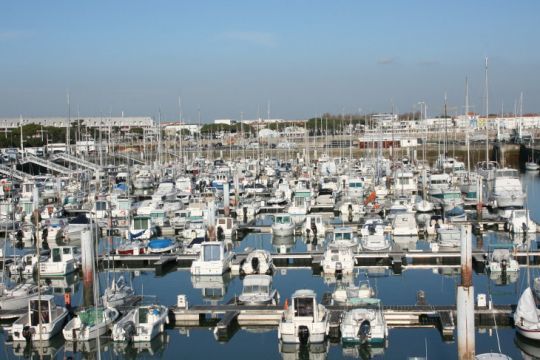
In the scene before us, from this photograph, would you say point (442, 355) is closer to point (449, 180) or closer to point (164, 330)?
point (164, 330)

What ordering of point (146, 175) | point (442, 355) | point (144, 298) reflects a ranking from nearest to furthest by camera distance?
point (442, 355) → point (144, 298) → point (146, 175)

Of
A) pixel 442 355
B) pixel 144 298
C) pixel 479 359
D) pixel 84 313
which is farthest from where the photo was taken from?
pixel 144 298

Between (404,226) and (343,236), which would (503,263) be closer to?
(343,236)

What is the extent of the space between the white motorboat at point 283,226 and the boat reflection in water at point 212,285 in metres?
7.66

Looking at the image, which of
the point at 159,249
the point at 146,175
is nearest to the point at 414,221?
the point at 159,249

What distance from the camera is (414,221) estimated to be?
35.0 meters

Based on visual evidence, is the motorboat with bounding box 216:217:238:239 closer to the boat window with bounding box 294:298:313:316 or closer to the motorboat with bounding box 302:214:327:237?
the motorboat with bounding box 302:214:327:237

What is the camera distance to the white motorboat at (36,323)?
796 inches

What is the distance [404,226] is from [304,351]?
1645cm

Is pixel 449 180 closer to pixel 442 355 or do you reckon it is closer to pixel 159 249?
pixel 159 249

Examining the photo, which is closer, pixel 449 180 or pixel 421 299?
pixel 421 299

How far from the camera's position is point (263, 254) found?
2816 cm

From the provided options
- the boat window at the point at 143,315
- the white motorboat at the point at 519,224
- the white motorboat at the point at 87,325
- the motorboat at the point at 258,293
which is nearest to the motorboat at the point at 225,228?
the motorboat at the point at 258,293

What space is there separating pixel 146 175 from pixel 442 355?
46255 mm
